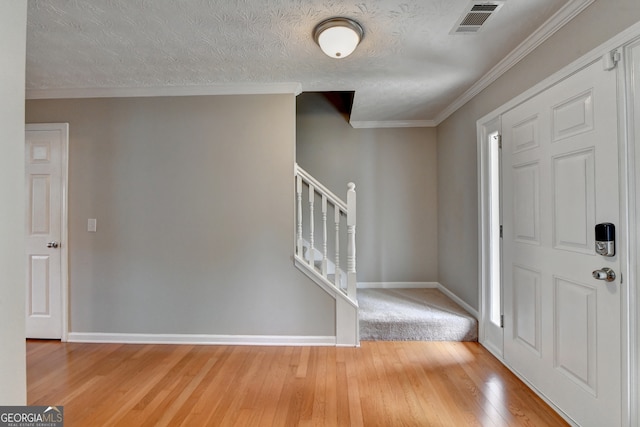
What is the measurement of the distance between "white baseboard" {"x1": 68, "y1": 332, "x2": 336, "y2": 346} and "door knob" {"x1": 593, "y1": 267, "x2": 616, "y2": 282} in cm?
194

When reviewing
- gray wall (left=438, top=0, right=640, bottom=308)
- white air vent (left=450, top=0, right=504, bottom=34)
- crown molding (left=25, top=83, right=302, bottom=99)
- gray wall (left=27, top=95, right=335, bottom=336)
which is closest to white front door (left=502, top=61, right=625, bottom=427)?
gray wall (left=438, top=0, right=640, bottom=308)

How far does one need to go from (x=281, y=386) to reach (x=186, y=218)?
1666 millimetres

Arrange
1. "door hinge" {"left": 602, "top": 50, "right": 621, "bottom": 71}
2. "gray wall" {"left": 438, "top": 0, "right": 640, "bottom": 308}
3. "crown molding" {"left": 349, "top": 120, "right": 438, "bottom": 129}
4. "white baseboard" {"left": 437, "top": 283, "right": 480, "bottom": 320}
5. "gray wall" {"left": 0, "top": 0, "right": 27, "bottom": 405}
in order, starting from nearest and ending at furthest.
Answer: "gray wall" {"left": 0, "top": 0, "right": 27, "bottom": 405}, "door hinge" {"left": 602, "top": 50, "right": 621, "bottom": 71}, "gray wall" {"left": 438, "top": 0, "right": 640, "bottom": 308}, "white baseboard" {"left": 437, "top": 283, "right": 480, "bottom": 320}, "crown molding" {"left": 349, "top": 120, "right": 438, "bottom": 129}

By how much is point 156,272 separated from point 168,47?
6.25 ft

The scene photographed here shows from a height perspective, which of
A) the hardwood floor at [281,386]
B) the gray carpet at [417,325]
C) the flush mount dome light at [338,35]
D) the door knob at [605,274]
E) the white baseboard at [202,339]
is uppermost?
the flush mount dome light at [338,35]

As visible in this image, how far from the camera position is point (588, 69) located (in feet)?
5.06

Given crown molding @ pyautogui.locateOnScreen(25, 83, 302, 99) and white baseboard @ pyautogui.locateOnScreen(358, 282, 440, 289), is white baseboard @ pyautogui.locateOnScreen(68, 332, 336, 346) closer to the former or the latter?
white baseboard @ pyautogui.locateOnScreen(358, 282, 440, 289)

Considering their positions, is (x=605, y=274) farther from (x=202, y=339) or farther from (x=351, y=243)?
(x=202, y=339)

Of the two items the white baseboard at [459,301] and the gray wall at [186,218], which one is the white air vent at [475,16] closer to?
the gray wall at [186,218]

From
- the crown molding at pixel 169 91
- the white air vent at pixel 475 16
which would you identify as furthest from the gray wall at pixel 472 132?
the crown molding at pixel 169 91

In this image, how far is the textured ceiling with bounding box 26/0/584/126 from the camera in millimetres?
1682

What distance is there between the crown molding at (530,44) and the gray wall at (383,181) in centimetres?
105

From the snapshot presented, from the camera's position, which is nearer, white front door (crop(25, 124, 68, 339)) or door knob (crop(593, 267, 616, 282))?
door knob (crop(593, 267, 616, 282))

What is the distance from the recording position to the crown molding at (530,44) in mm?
1605
